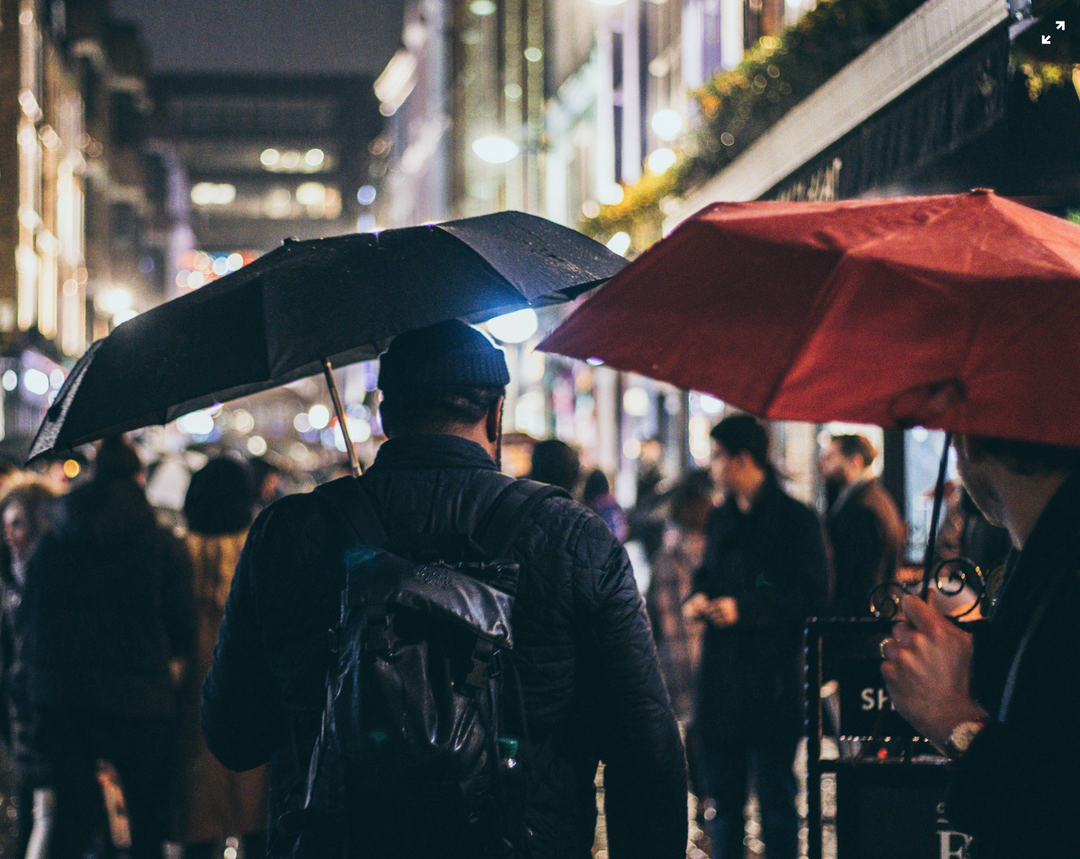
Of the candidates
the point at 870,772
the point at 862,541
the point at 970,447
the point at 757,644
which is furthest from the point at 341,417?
the point at 862,541

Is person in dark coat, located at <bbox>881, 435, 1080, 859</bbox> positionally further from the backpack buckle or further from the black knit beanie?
the black knit beanie

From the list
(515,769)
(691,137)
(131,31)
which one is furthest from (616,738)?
(131,31)

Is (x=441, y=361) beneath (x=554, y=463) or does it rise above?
beneath

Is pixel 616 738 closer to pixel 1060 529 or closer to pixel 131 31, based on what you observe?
pixel 1060 529

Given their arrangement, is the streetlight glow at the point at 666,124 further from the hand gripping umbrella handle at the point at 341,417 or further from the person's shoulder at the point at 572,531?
the person's shoulder at the point at 572,531

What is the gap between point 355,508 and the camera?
117 inches

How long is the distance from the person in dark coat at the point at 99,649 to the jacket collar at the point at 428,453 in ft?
8.90

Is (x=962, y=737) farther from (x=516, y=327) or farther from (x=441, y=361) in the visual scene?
(x=516, y=327)

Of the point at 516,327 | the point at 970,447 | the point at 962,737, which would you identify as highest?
the point at 516,327

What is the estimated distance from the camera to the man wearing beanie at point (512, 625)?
9.54 ft

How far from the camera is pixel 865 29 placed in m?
8.16

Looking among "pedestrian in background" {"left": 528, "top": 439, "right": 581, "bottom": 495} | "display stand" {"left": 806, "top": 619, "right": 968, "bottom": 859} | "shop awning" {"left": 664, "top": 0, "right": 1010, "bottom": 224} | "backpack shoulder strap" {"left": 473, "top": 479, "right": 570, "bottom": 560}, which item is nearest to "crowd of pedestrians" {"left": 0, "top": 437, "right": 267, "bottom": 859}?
"pedestrian in background" {"left": 528, "top": 439, "right": 581, "bottom": 495}

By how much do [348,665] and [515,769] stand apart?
39cm

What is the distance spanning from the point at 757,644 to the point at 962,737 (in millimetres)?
3484
